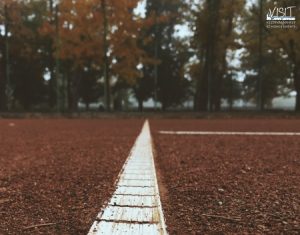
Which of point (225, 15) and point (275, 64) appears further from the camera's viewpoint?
point (275, 64)

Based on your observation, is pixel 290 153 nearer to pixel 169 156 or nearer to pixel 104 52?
pixel 169 156

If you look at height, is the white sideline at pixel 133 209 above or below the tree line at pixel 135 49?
below

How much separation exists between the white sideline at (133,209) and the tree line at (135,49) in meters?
25.2

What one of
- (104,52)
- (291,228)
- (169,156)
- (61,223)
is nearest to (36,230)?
(61,223)

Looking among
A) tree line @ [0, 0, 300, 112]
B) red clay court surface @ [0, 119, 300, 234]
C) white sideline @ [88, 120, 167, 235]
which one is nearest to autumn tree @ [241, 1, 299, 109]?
tree line @ [0, 0, 300, 112]

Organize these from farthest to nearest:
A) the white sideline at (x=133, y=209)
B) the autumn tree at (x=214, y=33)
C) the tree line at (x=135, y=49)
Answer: the autumn tree at (x=214, y=33) < the tree line at (x=135, y=49) < the white sideline at (x=133, y=209)

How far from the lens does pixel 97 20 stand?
29609 millimetres

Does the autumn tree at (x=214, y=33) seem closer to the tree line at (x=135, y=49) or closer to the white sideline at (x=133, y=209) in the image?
the tree line at (x=135, y=49)

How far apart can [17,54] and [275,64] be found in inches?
840

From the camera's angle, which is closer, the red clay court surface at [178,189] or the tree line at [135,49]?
the red clay court surface at [178,189]

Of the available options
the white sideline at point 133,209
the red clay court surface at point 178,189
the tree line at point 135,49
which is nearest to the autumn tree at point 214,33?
the tree line at point 135,49

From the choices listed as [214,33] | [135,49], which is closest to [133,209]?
[135,49]

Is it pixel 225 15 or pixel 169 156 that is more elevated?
pixel 225 15

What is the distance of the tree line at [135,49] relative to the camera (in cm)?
2995
